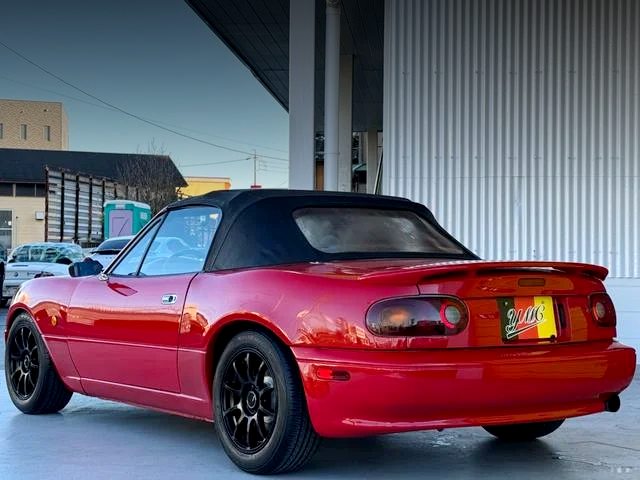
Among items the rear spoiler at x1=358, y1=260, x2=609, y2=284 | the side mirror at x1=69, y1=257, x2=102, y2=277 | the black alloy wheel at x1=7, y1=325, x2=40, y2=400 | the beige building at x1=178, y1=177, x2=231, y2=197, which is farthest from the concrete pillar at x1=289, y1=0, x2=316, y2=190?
the beige building at x1=178, y1=177, x2=231, y2=197

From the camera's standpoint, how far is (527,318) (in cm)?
460

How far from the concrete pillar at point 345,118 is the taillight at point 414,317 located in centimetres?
1764

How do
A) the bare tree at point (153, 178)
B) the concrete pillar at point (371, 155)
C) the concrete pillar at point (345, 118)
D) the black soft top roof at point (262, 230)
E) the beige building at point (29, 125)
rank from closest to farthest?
the black soft top roof at point (262, 230)
the concrete pillar at point (345, 118)
the concrete pillar at point (371, 155)
the bare tree at point (153, 178)
the beige building at point (29, 125)

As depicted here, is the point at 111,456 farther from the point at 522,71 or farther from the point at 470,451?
the point at 522,71

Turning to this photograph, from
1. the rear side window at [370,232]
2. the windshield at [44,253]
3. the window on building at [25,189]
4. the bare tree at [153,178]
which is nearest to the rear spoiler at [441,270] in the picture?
the rear side window at [370,232]

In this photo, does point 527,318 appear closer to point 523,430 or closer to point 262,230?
point 523,430

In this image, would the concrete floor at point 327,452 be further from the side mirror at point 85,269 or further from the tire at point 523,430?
the side mirror at point 85,269

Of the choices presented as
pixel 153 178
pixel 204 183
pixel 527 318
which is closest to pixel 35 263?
pixel 527 318

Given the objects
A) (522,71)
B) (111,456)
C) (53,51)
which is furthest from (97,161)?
(111,456)

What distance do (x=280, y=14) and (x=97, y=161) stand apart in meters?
49.6

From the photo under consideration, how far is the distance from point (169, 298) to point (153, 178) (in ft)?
163

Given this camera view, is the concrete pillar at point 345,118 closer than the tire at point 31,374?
No

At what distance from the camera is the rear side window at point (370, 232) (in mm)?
5348

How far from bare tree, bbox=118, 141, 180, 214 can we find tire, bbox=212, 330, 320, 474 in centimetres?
4833
